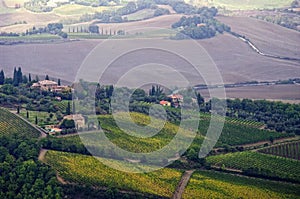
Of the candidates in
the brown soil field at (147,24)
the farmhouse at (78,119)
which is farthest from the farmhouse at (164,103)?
the brown soil field at (147,24)

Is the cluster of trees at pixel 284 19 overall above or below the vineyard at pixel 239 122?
above

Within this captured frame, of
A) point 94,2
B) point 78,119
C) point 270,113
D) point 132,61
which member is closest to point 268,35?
point 132,61

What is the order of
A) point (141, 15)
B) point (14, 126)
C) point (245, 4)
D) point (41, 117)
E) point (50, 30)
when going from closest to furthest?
point (14, 126)
point (41, 117)
point (50, 30)
point (141, 15)
point (245, 4)

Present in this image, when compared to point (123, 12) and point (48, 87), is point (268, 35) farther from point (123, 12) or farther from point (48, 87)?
point (48, 87)

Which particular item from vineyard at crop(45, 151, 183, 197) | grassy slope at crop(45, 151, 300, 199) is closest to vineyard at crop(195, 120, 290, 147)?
grassy slope at crop(45, 151, 300, 199)

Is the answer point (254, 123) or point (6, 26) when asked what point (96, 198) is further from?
point (6, 26)

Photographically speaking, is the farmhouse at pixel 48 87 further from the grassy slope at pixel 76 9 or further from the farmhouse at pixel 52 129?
the grassy slope at pixel 76 9

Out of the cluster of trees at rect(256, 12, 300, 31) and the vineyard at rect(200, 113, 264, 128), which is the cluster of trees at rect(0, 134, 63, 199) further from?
the cluster of trees at rect(256, 12, 300, 31)
